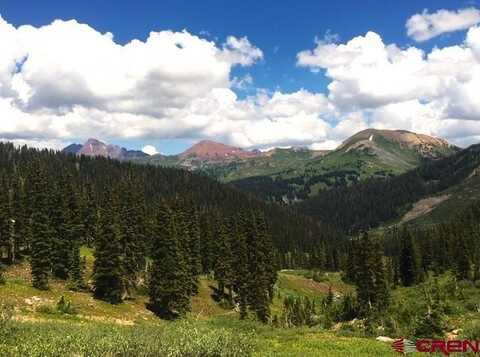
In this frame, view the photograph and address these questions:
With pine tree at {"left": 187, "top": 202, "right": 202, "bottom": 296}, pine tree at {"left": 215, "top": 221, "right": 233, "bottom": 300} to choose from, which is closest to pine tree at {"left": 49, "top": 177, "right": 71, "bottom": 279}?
pine tree at {"left": 187, "top": 202, "right": 202, "bottom": 296}

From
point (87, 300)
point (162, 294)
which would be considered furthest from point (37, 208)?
point (162, 294)

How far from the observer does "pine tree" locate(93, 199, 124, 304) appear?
5984 centimetres

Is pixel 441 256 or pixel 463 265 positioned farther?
pixel 441 256

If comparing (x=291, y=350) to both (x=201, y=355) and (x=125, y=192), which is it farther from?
(x=125, y=192)

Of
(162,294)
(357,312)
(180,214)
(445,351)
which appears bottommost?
(357,312)

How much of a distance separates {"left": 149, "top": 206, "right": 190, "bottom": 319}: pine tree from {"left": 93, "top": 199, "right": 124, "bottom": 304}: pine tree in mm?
5102

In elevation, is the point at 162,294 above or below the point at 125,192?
below

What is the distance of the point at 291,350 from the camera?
2431cm

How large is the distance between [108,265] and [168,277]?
8483 mm

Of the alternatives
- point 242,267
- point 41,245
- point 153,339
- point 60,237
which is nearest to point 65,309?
point 41,245

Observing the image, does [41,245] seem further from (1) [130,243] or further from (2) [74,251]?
(1) [130,243]

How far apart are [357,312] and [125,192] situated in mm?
45287

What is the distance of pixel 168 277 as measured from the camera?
6238cm

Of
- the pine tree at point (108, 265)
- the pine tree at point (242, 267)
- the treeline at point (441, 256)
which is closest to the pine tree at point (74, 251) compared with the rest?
the pine tree at point (108, 265)
